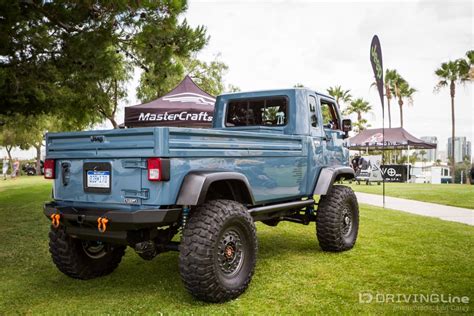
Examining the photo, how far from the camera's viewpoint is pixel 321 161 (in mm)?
5875

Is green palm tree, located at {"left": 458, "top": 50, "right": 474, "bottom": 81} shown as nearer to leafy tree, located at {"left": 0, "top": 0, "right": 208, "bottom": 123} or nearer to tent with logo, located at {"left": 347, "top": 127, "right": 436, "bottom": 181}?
tent with logo, located at {"left": 347, "top": 127, "right": 436, "bottom": 181}

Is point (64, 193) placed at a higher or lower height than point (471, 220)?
higher

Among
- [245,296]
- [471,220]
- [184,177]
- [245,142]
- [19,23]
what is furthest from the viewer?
[471,220]

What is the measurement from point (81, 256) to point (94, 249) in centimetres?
22

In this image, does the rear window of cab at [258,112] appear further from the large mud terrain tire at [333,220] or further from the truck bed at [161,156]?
the large mud terrain tire at [333,220]

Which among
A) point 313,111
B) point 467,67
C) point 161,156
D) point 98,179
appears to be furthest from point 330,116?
point 467,67

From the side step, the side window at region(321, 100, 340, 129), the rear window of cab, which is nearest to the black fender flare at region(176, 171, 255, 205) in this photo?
the side step

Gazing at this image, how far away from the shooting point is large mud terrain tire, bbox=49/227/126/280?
179 inches

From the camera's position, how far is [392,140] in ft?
94.3

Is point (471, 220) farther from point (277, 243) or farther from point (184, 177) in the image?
point (184, 177)

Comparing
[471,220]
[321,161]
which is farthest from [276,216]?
[471,220]

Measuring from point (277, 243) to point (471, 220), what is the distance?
456cm

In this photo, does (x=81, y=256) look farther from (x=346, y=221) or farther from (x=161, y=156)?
(x=346, y=221)

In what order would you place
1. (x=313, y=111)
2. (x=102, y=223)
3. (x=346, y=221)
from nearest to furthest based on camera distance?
(x=102, y=223), (x=313, y=111), (x=346, y=221)
